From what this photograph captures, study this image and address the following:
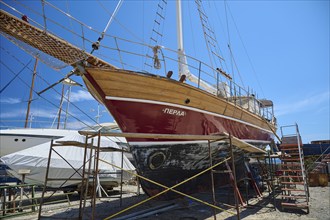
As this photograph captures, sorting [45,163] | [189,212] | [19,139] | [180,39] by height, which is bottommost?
[189,212]

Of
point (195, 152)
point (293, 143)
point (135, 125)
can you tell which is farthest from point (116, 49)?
point (293, 143)

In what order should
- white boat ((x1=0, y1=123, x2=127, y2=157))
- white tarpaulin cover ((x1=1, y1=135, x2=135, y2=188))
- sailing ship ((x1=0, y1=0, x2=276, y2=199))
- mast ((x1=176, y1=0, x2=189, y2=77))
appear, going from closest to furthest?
sailing ship ((x1=0, y1=0, x2=276, y2=199))
white tarpaulin cover ((x1=1, y1=135, x2=135, y2=188))
mast ((x1=176, y1=0, x2=189, y2=77))
white boat ((x1=0, y1=123, x2=127, y2=157))

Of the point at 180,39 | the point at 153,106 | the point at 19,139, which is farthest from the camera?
the point at 19,139

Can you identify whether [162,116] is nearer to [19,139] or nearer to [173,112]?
[173,112]

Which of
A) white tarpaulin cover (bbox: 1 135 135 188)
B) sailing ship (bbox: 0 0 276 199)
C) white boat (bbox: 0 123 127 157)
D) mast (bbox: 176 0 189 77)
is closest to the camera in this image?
sailing ship (bbox: 0 0 276 199)

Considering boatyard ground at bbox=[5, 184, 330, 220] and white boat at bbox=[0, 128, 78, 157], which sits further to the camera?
white boat at bbox=[0, 128, 78, 157]

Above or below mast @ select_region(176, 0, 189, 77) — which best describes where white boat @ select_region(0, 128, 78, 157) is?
below

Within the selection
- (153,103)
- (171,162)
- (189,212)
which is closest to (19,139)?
(171,162)

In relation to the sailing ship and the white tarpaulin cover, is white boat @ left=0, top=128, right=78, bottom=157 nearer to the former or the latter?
the white tarpaulin cover

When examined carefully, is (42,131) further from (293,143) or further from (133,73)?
(293,143)

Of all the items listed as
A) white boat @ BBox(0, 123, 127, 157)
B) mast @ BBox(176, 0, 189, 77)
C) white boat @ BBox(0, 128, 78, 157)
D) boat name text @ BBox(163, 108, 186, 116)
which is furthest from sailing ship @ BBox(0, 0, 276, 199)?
white boat @ BBox(0, 128, 78, 157)

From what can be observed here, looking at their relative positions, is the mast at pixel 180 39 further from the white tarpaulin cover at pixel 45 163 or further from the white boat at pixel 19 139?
the white boat at pixel 19 139

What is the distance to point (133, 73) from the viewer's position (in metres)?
5.74

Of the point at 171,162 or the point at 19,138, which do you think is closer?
the point at 171,162
